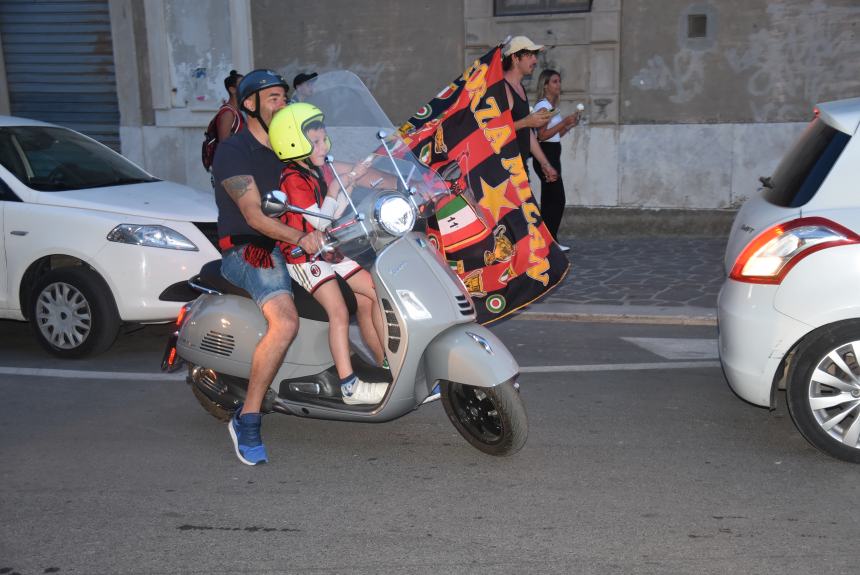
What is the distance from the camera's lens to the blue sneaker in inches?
194

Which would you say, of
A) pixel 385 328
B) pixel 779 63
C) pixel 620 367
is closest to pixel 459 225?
pixel 385 328

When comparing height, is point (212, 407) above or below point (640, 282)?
above

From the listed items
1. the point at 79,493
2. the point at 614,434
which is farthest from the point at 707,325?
the point at 79,493

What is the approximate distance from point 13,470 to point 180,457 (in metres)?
0.77

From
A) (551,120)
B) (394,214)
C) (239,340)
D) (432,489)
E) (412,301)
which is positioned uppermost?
(394,214)

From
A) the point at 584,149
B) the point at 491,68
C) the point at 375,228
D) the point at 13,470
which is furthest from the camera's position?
the point at 584,149

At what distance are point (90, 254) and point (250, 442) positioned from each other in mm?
2607

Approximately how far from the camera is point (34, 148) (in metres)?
7.75

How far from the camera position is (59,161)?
774 centimetres

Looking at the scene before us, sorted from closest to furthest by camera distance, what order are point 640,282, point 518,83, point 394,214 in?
point 394,214 < point 518,83 < point 640,282

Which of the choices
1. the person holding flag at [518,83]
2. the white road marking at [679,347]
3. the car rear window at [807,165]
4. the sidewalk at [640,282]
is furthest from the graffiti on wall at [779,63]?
the car rear window at [807,165]

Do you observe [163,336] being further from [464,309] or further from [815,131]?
[815,131]

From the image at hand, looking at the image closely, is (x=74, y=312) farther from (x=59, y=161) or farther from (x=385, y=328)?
(x=385, y=328)

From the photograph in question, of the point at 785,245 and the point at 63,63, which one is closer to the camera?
the point at 785,245
